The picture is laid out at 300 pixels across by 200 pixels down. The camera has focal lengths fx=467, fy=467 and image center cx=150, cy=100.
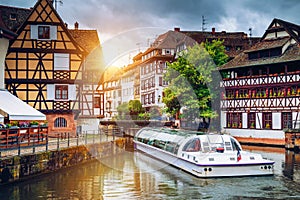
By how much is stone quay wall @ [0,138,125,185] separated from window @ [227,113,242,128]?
59.5 ft

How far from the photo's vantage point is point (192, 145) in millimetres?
27031

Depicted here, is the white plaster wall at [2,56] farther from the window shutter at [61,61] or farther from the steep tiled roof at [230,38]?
the steep tiled roof at [230,38]

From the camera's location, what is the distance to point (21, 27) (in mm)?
38469

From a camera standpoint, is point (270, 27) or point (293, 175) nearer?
point (293, 175)

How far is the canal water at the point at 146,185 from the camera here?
1970 centimetres

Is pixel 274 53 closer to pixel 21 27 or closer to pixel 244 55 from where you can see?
pixel 244 55

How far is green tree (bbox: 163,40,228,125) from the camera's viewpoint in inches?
1914

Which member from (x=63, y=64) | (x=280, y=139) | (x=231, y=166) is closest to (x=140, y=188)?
(x=231, y=166)

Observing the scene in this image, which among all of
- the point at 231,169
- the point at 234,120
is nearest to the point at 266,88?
the point at 234,120

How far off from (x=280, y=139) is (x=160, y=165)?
1651 cm

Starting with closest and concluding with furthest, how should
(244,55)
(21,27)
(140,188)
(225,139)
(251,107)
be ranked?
1. (140,188)
2. (225,139)
3. (21,27)
4. (251,107)
5. (244,55)

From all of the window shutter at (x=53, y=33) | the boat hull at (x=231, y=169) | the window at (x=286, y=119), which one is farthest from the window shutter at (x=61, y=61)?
the window at (x=286, y=119)

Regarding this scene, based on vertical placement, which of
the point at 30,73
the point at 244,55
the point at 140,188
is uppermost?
the point at 244,55

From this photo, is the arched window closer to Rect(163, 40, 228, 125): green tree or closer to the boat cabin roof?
the boat cabin roof
